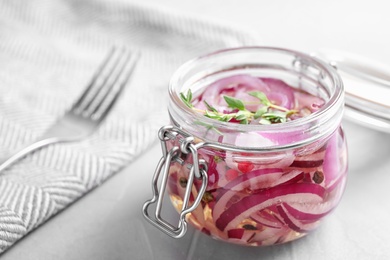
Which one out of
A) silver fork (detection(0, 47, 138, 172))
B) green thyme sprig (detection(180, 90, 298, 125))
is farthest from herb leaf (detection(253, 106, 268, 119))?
silver fork (detection(0, 47, 138, 172))

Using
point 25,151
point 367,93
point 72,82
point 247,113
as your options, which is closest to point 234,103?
point 247,113

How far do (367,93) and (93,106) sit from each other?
1.50 ft

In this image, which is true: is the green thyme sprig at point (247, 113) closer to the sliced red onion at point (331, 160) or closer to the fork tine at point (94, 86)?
the sliced red onion at point (331, 160)

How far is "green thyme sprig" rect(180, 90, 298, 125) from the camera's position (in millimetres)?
721

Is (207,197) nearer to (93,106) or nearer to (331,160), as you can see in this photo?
(331,160)

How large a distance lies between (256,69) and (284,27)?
494 mm

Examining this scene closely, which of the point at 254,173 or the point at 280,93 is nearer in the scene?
the point at 254,173

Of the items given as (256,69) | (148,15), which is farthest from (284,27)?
(256,69)

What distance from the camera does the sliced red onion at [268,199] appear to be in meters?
0.69

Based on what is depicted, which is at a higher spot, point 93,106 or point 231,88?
point 231,88

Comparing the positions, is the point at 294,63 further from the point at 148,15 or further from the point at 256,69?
the point at 148,15

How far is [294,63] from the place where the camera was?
2.79 ft

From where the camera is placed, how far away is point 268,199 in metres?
0.69

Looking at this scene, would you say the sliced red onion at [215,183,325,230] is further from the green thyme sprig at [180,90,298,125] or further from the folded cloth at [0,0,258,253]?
the folded cloth at [0,0,258,253]
